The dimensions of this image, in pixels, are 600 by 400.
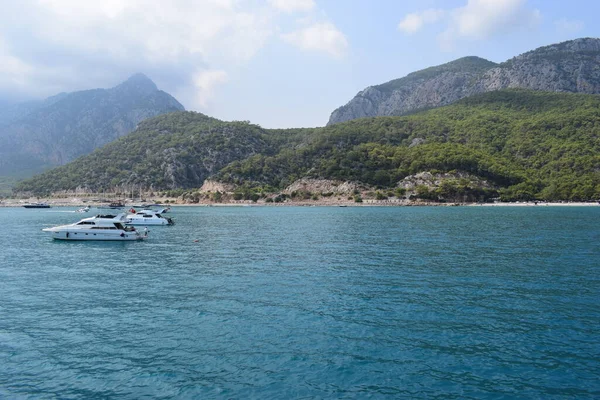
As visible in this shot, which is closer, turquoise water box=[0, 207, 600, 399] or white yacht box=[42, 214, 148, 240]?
turquoise water box=[0, 207, 600, 399]

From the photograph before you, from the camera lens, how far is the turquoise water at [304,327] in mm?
15820

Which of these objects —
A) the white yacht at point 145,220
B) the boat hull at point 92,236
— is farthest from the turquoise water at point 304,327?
the white yacht at point 145,220

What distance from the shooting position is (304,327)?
72.9 ft

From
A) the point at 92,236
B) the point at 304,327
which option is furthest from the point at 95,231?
the point at 304,327

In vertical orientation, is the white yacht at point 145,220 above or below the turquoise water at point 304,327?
above

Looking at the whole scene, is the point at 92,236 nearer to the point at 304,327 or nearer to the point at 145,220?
the point at 145,220

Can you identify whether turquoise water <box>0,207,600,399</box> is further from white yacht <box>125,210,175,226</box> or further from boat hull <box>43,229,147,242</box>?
white yacht <box>125,210,175,226</box>

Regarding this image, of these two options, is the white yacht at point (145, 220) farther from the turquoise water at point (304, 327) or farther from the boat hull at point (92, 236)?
the turquoise water at point (304, 327)

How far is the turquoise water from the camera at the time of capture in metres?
15.8

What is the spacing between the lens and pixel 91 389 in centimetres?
1538

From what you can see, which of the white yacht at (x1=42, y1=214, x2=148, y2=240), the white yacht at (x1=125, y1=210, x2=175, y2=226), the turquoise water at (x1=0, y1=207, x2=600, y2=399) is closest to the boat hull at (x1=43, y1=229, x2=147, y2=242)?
the white yacht at (x1=42, y1=214, x2=148, y2=240)

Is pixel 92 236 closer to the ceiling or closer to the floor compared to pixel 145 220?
closer to the floor

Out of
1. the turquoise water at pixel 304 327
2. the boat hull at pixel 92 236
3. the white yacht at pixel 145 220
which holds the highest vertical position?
the white yacht at pixel 145 220

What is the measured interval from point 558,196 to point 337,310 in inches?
8373
